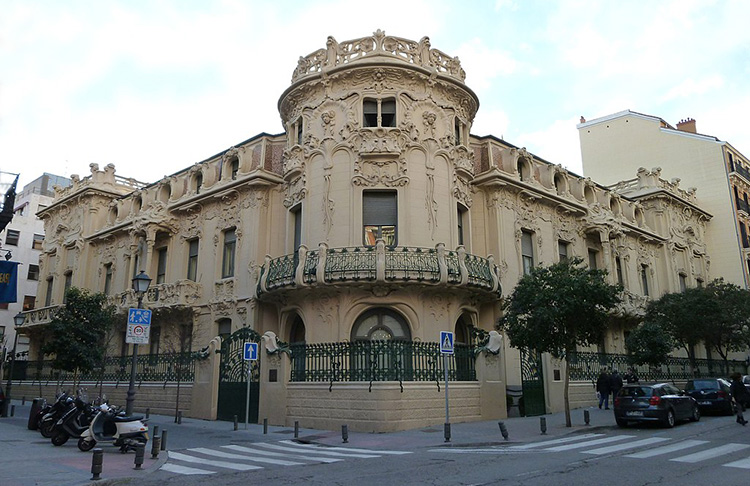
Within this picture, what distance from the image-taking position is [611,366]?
2748 centimetres

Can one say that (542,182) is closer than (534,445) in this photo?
No

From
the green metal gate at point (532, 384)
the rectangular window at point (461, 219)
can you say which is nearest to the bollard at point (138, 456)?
the green metal gate at point (532, 384)

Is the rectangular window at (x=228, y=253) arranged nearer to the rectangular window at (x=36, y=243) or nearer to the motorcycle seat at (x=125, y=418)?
the motorcycle seat at (x=125, y=418)

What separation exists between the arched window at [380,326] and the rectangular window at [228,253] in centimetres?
818

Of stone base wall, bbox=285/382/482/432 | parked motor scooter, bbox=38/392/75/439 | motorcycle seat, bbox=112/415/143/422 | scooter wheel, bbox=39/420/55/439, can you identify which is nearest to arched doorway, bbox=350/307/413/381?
stone base wall, bbox=285/382/482/432

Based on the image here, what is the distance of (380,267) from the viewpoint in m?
20.4

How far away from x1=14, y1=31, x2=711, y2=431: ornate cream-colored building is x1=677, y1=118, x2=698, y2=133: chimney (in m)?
18.2

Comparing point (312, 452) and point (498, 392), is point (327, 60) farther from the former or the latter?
point (312, 452)

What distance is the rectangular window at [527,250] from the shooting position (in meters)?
27.5

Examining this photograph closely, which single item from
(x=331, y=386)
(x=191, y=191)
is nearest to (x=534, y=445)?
(x=331, y=386)

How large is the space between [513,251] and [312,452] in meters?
15.6

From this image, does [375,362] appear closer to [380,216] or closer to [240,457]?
[240,457]

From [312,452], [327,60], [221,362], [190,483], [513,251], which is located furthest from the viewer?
[513,251]

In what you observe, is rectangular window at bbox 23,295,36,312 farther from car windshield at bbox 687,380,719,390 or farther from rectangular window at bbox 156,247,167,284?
car windshield at bbox 687,380,719,390
